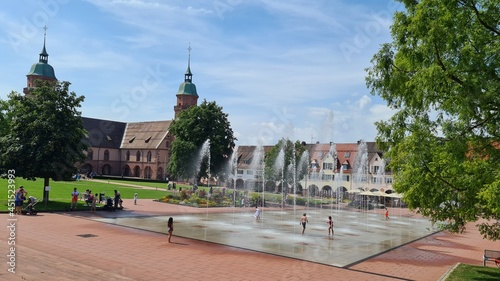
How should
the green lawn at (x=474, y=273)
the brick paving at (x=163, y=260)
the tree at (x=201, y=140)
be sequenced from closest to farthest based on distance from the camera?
the brick paving at (x=163, y=260)
the green lawn at (x=474, y=273)
the tree at (x=201, y=140)

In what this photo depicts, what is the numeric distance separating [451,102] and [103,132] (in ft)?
359

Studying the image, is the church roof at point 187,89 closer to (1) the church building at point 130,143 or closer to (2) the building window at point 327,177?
(1) the church building at point 130,143

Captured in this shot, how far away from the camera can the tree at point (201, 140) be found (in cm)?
5459

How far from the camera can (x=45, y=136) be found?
1208 inches

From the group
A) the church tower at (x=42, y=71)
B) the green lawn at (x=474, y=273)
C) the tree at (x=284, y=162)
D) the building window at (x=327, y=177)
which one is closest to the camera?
the green lawn at (x=474, y=273)

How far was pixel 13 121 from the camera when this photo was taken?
31.5m

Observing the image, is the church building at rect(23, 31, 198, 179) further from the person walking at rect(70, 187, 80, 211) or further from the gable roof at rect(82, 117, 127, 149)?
the person walking at rect(70, 187, 80, 211)

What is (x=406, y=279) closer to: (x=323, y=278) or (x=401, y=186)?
(x=323, y=278)

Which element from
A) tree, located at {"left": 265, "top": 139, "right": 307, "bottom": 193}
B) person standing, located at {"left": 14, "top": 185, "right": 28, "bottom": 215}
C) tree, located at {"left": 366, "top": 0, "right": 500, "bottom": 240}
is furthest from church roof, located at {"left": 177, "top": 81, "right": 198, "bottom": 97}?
tree, located at {"left": 366, "top": 0, "right": 500, "bottom": 240}

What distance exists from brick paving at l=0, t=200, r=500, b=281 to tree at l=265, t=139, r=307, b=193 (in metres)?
41.8

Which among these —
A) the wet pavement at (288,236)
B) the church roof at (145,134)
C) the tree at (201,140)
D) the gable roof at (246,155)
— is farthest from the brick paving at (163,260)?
the church roof at (145,134)

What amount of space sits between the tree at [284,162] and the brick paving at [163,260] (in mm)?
41756

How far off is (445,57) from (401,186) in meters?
3.93

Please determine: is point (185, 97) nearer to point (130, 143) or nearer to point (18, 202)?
point (130, 143)
